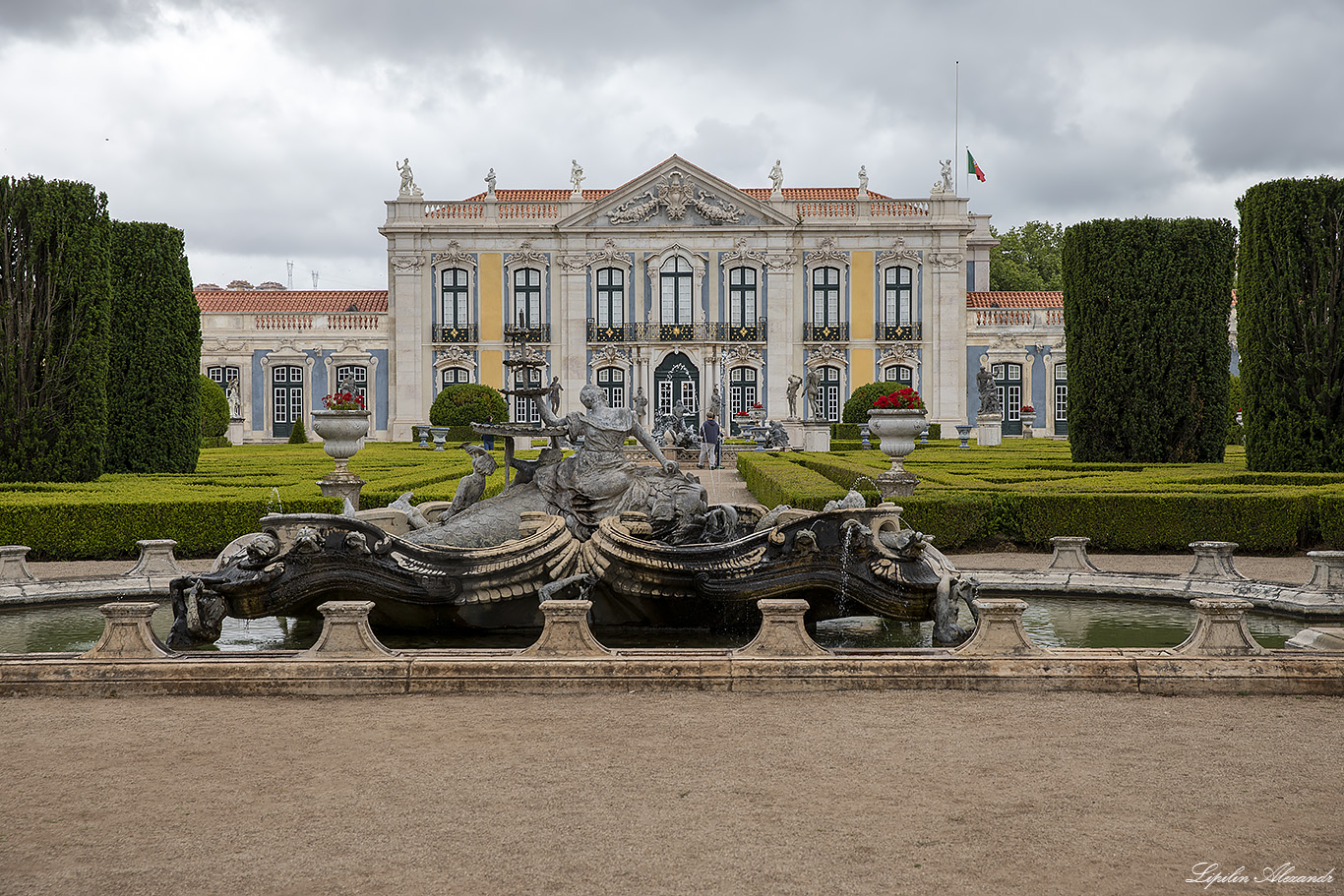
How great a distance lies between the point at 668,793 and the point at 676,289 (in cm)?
3455

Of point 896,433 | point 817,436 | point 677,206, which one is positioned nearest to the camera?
point 896,433

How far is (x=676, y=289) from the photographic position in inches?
1475

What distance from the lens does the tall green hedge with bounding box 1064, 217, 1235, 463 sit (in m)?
16.2

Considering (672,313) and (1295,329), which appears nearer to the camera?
(1295,329)

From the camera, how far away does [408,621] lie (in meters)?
6.30

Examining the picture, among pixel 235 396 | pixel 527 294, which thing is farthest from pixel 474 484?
pixel 235 396

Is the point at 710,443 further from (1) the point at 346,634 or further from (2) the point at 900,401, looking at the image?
(1) the point at 346,634

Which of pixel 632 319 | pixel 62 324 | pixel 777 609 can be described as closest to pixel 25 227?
pixel 62 324

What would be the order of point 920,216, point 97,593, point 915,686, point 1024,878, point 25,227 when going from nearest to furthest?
point 1024,878 → point 915,686 → point 97,593 → point 25,227 → point 920,216

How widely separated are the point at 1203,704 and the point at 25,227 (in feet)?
44.1

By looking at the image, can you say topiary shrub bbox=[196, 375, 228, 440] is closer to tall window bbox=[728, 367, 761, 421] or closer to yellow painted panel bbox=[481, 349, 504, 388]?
yellow painted panel bbox=[481, 349, 504, 388]

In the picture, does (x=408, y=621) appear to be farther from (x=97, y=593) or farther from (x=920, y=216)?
(x=920, y=216)

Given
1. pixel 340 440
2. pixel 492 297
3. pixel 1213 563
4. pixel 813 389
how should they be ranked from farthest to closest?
1. pixel 492 297
2. pixel 813 389
3. pixel 340 440
4. pixel 1213 563

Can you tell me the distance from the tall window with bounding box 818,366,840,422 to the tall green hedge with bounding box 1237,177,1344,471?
937 inches
